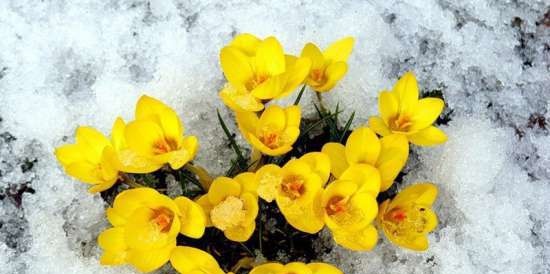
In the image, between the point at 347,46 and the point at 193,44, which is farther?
the point at 193,44

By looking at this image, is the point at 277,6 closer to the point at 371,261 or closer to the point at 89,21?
the point at 89,21

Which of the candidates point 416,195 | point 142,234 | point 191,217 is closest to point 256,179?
point 191,217

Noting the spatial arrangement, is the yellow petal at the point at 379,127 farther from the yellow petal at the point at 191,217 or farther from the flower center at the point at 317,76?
the yellow petal at the point at 191,217

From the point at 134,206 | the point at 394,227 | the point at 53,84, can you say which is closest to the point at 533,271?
the point at 394,227

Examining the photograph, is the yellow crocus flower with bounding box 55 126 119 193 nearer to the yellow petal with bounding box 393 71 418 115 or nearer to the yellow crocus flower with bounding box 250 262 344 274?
the yellow crocus flower with bounding box 250 262 344 274

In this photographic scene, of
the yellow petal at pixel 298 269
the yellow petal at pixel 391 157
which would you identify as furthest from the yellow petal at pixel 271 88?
the yellow petal at pixel 298 269

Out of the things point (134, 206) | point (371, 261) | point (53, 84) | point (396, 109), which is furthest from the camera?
point (53, 84)
